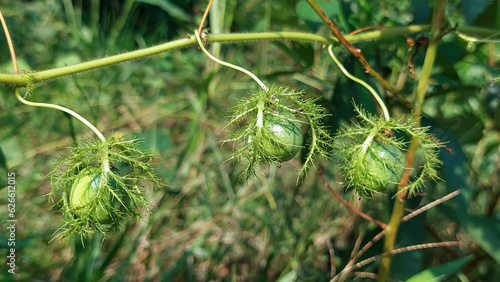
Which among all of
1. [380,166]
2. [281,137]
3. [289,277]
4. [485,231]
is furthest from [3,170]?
[485,231]

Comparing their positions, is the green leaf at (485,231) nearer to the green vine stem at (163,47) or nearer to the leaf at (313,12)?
the green vine stem at (163,47)

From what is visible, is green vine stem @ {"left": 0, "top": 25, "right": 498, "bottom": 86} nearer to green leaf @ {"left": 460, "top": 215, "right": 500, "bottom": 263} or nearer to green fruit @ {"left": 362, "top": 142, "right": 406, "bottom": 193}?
Result: green fruit @ {"left": 362, "top": 142, "right": 406, "bottom": 193}

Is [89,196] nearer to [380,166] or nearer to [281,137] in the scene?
[281,137]

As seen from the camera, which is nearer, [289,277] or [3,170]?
[289,277]

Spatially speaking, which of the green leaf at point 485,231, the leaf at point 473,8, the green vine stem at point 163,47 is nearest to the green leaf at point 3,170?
the green vine stem at point 163,47

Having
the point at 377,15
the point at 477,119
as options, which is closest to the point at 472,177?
the point at 477,119

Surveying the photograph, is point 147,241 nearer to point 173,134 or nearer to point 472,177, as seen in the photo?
point 173,134
